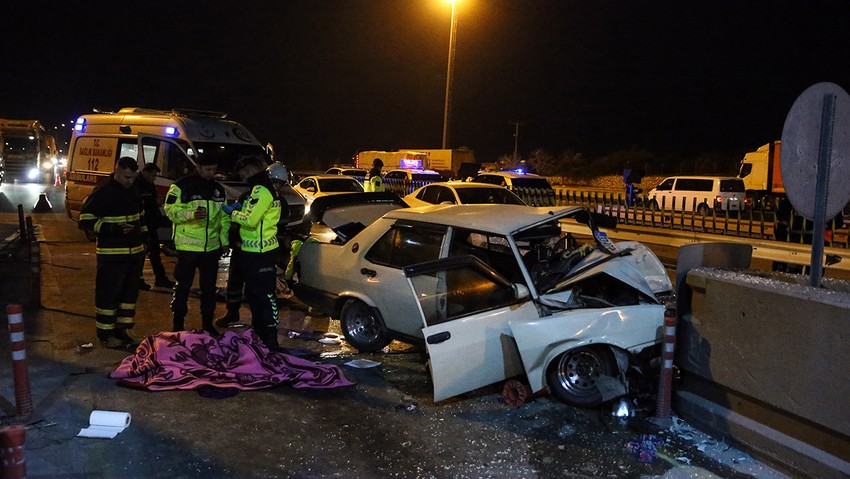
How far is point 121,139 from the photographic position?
12836 mm

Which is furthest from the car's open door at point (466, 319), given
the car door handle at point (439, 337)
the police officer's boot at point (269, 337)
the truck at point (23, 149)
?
the truck at point (23, 149)

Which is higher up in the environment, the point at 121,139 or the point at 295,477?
the point at 121,139

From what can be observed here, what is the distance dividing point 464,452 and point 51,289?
23.0ft

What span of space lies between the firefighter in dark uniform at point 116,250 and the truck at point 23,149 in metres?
32.1

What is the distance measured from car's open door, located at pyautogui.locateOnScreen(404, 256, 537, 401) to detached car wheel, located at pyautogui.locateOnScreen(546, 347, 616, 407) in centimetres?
30

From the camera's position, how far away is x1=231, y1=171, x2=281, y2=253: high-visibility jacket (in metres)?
6.18

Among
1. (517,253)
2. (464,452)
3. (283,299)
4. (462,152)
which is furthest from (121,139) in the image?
(462,152)

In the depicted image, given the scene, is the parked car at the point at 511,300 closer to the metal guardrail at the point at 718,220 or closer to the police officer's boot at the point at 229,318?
the police officer's boot at the point at 229,318

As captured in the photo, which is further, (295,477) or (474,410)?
(474,410)

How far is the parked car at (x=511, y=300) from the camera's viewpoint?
4977 mm

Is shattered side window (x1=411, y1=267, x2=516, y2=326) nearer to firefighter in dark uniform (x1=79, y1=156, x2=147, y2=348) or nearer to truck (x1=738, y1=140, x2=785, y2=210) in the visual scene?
firefighter in dark uniform (x1=79, y1=156, x2=147, y2=348)

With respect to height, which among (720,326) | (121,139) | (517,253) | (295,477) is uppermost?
(121,139)

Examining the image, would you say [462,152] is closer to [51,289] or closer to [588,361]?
[51,289]

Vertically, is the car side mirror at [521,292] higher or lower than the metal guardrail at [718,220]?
lower
